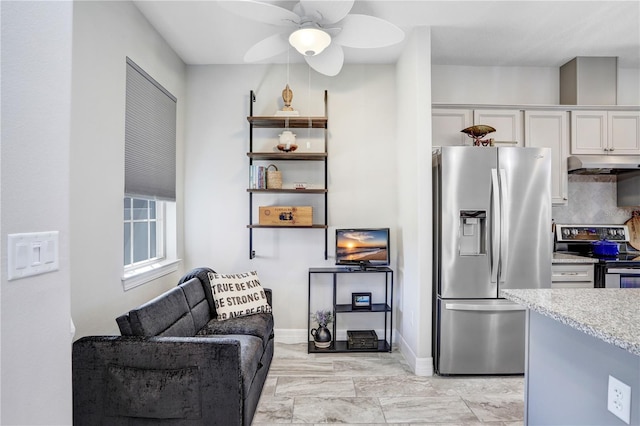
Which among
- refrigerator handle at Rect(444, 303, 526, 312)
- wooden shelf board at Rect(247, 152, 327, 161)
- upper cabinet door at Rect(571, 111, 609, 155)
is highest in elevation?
upper cabinet door at Rect(571, 111, 609, 155)

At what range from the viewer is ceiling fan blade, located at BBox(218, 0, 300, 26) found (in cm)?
201

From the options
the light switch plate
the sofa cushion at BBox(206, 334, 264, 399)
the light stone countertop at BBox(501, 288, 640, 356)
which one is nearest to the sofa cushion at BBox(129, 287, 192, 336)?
the sofa cushion at BBox(206, 334, 264, 399)

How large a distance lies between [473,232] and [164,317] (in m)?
2.42

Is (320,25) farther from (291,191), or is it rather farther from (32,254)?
(32,254)

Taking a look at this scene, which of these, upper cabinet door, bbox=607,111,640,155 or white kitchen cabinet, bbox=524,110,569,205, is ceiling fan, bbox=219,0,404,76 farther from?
upper cabinet door, bbox=607,111,640,155

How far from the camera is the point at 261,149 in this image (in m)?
3.82

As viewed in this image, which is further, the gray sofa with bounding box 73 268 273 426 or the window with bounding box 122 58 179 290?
the window with bounding box 122 58 179 290

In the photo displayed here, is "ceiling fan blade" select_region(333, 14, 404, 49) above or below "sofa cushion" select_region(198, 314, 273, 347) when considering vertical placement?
above

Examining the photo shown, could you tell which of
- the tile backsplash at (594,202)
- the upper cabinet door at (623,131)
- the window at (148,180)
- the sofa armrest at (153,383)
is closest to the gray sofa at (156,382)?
the sofa armrest at (153,383)

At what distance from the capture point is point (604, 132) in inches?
139

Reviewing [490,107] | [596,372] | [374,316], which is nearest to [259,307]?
[374,316]

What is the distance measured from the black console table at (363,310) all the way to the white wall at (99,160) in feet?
5.52

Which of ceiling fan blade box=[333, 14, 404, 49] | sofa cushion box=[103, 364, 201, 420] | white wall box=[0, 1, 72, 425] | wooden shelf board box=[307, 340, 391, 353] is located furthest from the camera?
wooden shelf board box=[307, 340, 391, 353]

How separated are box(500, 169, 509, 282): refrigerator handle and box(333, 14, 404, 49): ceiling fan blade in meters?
1.44
